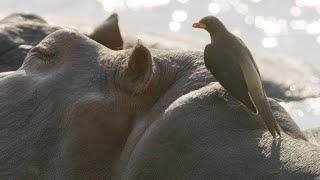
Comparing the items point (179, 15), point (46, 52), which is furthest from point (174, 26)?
point (46, 52)

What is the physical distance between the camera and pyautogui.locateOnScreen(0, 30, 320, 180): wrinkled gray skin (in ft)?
5.16

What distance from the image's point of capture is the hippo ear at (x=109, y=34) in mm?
2086

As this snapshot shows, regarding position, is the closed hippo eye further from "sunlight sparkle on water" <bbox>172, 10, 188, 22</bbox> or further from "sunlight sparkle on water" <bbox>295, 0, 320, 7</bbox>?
"sunlight sparkle on water" <bbox>295, 0, 320, 7</bbox>

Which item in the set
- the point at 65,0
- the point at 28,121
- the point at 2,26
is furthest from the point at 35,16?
the point at 65,0

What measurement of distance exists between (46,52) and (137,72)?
0.28 meters

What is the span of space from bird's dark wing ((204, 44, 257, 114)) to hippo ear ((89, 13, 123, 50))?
1.47 feet

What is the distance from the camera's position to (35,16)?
5.21 meters

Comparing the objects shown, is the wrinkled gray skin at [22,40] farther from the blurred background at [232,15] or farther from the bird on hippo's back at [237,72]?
the blurred background at [232,15]

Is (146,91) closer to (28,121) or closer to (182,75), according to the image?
(182,75)

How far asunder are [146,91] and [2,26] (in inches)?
121

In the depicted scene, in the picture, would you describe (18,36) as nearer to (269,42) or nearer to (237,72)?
(237,72)

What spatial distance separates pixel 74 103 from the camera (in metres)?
1.81

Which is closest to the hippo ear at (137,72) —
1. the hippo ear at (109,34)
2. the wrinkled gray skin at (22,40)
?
the hippo ear at (109,34)

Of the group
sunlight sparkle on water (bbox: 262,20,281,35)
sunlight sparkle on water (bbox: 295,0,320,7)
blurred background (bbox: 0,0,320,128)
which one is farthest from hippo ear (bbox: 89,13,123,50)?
sunlight sparkle on water (bbox: 295,0,320,7)
